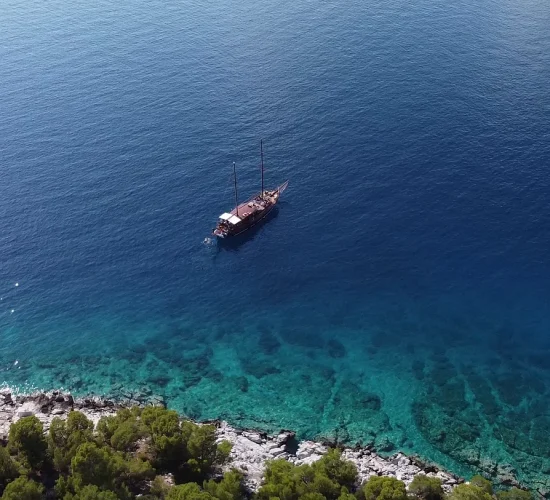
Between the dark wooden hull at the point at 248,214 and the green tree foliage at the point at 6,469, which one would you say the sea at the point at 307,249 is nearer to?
the dark wooden hull at the point at 248,214

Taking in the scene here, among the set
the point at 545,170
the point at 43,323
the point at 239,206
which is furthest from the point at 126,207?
the point at 545,170

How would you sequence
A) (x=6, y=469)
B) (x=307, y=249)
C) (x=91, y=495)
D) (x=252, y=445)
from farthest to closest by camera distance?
(x=307, y=249) → (x=252, y=445) → (x=6, y=469) → (x=91, y=495)

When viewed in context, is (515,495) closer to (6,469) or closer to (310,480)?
(310,480)

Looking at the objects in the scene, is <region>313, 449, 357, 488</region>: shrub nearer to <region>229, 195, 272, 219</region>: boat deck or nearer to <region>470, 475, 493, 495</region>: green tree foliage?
<region>470, 475, 493, 495</region>: green tree foliage

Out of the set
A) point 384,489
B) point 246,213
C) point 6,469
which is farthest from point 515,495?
point 246,213

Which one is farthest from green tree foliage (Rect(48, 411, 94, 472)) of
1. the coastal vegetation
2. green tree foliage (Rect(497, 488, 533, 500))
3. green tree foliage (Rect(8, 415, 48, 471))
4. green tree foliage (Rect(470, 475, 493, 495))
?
green tree foliage (Rect(497, 488, 533, 500))

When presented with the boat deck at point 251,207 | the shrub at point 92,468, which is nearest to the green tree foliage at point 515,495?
the shrub at point 92,468

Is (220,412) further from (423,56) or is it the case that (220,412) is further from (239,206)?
(423,56)

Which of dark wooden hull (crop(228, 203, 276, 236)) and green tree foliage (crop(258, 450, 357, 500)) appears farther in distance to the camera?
dark wooden hull (crop(228, 203, 276, 236))
